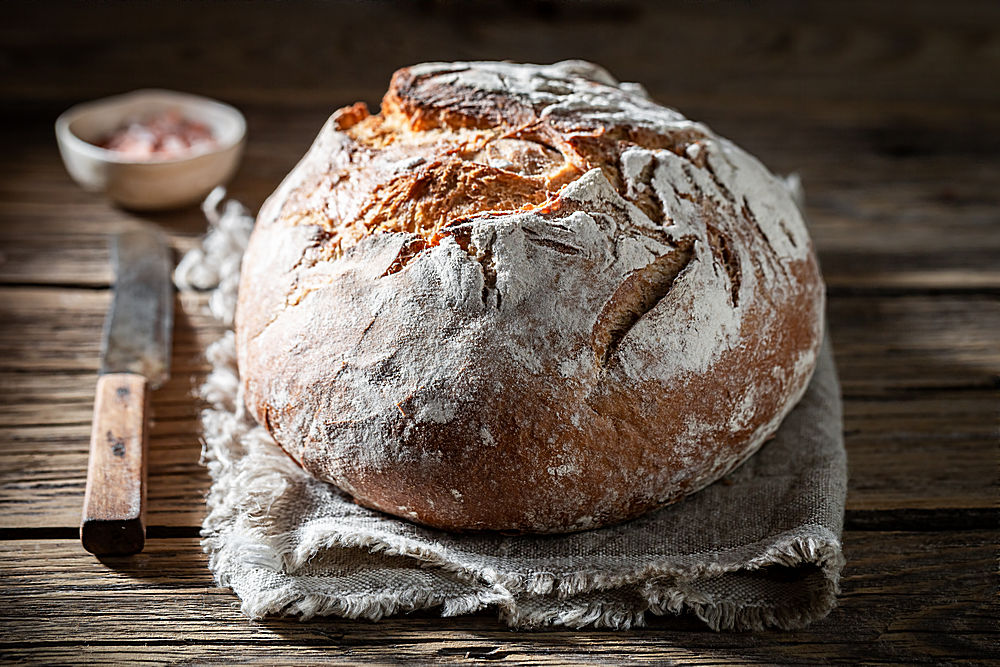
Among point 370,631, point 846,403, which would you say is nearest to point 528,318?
point 370,631

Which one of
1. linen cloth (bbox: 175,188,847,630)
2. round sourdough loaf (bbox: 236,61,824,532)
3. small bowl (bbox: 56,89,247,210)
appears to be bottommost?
small bowl (bbox: 56,89,247,210)

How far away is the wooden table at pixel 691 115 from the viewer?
1156 millimetres

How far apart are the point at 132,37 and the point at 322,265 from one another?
5.91ft

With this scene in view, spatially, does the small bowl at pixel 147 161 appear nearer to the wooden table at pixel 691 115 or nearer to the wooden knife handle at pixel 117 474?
the wooden table at pixel 691 115

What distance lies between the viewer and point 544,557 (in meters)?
1.20

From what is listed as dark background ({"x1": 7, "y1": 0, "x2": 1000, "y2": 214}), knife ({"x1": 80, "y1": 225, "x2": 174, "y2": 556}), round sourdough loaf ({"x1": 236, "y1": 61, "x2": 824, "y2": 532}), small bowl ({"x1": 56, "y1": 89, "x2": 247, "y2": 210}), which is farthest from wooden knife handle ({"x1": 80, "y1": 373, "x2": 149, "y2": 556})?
dark background ({"x1": 7, "y1": 0, "x2": 1000, "y2": 214})

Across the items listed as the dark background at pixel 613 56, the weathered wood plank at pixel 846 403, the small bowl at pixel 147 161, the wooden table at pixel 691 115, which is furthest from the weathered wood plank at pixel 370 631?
the dark background at pixel 613 56

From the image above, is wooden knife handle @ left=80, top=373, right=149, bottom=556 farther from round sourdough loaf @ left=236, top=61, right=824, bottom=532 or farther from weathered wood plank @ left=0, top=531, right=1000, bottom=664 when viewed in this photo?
round sourdough loaf @ left=236, top=61, right=824, bottom=532

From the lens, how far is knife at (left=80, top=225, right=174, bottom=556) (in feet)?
3.97

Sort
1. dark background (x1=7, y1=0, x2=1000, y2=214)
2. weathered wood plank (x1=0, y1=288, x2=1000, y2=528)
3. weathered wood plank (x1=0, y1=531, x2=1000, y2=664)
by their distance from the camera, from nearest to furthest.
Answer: weathered wood plank (x1=0, y1=531, x2=1000, y2=664)
weathered wood plank (x1=0, y1=288, x2=1000, y2=528)
dark background (x1=7, y1=0, x2=1000, y2=214)

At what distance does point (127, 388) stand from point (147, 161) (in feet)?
2.18

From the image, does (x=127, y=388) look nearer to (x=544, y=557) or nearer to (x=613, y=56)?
(x=544, y=557)

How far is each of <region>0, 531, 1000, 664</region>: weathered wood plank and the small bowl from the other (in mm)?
883

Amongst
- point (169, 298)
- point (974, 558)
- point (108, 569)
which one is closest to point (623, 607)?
point (974, 558)
